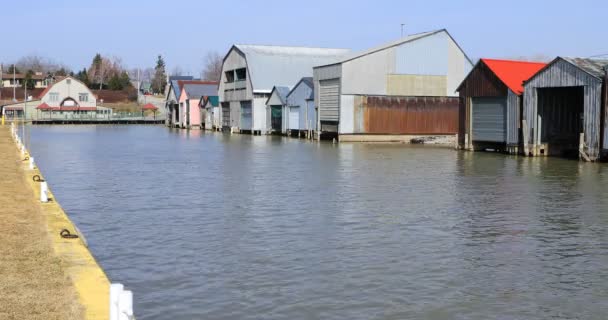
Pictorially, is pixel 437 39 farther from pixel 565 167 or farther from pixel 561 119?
pixel 565 167

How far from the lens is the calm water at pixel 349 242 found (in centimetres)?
942

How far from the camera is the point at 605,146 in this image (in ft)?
104

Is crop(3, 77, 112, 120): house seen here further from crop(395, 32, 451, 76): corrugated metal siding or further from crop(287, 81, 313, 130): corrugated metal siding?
crop(395, 32, 451, 76): corrugated metal siding

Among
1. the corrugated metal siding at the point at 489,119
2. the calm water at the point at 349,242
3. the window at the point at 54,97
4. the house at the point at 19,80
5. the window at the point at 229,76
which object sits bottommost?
the calm water at the point at 349,242

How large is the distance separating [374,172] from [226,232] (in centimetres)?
1444

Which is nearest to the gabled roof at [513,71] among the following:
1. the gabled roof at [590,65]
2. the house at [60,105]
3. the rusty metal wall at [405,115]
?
the gabled roof at [590,65]

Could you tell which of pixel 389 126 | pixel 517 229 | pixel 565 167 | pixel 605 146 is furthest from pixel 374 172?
pixel 389 126

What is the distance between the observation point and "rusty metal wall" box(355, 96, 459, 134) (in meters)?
55.7

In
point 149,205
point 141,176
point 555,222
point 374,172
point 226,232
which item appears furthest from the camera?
point 374,172

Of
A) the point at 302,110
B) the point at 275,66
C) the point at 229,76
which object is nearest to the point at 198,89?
the point at 229,76

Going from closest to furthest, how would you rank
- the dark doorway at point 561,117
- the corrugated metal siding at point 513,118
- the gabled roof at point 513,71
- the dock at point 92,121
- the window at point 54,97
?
the dark doorway at point 561,117 < the corrugated metal siding at point 513,118 < the gabled roof at point 513,71 < the dock at point 92,121 < the window at point 54,97

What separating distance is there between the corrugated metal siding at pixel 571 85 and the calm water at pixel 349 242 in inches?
233

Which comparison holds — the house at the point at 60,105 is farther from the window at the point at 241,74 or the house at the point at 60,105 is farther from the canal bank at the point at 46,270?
the canal bank at the point at 46,270

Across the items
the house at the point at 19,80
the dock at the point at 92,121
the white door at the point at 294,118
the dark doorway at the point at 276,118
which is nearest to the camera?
the white door at the point at 294,118
